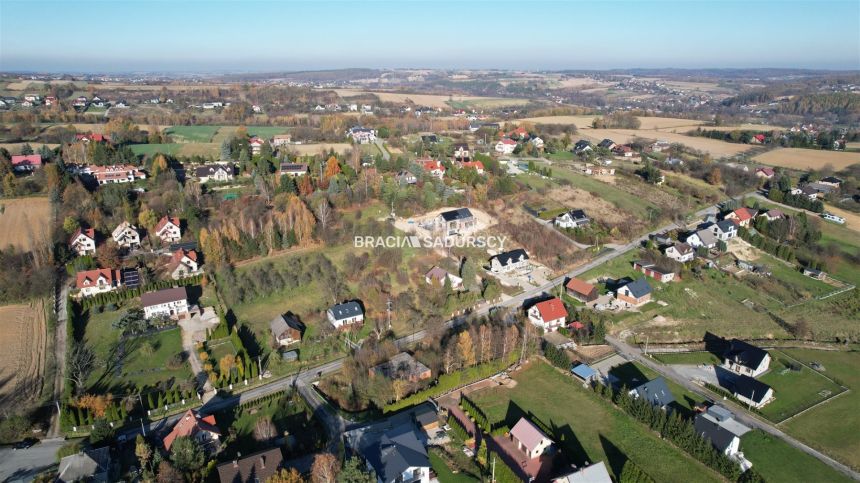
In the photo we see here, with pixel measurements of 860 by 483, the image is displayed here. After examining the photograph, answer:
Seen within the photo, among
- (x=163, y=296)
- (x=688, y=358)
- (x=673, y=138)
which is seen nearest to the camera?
(x=688, y=358)

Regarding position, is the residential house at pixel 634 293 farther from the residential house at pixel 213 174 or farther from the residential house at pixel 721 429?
the residential house at pixel 213 174

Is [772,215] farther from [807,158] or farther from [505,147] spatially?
[505,147]

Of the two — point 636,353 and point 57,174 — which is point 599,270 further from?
point 57,174

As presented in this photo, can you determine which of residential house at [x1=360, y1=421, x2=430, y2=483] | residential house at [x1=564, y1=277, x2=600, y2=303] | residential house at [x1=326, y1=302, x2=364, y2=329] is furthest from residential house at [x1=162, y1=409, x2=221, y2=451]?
residential house at [x1=564, y1=277, x2=600, y2=303]

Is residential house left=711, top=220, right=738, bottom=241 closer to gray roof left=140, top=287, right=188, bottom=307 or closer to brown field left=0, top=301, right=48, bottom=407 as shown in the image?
gray roof left=140, top=287, right=188, bottom=307

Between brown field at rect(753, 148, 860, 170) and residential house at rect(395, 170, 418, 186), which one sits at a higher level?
residential house at rect(395, 170, 418, 186)

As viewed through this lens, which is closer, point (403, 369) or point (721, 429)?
point (721, 429)

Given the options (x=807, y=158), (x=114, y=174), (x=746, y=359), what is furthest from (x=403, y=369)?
(x=807, y=158)
